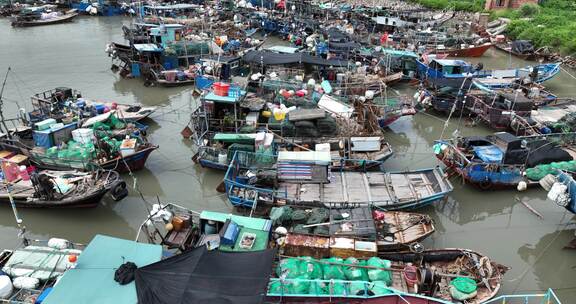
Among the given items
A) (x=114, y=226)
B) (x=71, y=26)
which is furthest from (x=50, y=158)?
(x=71, y=26)

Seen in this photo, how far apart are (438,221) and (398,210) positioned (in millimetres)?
2283

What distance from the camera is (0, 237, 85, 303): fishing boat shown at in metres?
11.3

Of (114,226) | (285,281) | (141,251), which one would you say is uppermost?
(141,251)

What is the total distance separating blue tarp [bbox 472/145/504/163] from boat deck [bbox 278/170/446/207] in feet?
9.58

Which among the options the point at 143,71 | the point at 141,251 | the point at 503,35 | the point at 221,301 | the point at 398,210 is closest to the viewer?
the point at 221,301

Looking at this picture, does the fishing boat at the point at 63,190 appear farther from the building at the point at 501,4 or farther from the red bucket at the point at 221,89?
the building at the point at 501,4

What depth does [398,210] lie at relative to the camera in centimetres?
1627

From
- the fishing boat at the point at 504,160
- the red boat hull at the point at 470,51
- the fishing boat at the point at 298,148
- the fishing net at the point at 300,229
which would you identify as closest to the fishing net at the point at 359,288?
the fishing net at the point at 300,229

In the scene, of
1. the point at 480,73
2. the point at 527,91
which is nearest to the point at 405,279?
the point at 527,91

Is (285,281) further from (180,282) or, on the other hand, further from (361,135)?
(361,135)

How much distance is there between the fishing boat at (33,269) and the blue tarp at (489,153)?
17063mm

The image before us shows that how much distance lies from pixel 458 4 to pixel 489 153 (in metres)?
50.9

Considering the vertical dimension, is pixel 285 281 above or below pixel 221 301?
below

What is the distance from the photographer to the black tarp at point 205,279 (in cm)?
891
